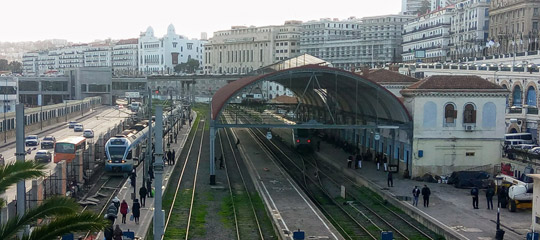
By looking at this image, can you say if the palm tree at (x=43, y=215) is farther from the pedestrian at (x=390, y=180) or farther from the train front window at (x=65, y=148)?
the train front window at (x=65, y=148)

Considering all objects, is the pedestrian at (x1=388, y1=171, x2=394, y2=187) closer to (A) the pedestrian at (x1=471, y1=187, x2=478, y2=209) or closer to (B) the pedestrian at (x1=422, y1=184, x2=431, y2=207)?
(B) the pedestrian at (x1=422, y1=184, x2=431, y2=207)

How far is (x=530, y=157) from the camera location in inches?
1431

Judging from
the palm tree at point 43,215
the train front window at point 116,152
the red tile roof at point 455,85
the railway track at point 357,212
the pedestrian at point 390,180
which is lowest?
the railway track at point 357,212

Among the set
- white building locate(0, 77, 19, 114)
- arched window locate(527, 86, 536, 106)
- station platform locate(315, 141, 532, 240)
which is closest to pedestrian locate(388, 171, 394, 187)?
station platform locate(315, 141, 532, 240)

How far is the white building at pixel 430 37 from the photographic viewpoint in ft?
381

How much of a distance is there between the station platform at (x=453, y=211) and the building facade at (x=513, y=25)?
5645 cm

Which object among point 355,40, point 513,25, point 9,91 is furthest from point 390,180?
point 355,40

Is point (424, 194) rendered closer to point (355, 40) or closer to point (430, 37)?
point (430, 37)

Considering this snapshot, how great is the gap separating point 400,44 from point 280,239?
135 meters

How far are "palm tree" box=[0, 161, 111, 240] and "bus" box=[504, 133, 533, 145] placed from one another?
41616mm

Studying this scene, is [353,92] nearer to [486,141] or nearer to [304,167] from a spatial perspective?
[304,167]

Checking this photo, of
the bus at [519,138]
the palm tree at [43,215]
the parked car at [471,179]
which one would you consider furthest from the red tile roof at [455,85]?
the palm tree at [43,215]

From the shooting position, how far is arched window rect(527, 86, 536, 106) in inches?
2239

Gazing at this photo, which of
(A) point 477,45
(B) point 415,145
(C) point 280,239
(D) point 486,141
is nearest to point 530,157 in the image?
(D) point 486,141
